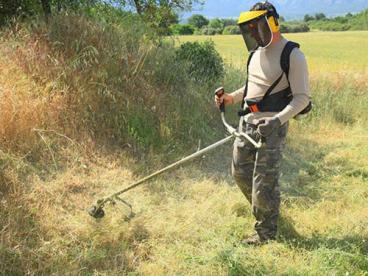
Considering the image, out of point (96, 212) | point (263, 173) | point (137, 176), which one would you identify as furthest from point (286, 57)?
point (137, 176)

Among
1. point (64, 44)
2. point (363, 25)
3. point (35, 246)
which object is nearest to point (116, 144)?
point (64, 44)

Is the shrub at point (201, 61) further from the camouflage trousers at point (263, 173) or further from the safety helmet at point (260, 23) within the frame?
the safety helmet at point (260, 23)

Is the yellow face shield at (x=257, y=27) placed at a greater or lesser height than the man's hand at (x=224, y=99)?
greater

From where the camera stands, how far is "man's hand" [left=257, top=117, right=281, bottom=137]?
332 cm

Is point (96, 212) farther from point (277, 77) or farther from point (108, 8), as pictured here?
point (108, 8)

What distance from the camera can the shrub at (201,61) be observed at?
7.06 m

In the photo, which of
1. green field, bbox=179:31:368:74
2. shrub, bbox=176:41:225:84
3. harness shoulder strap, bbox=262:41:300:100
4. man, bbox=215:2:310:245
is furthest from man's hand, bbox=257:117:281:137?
green field, bbox=179:31:368:74

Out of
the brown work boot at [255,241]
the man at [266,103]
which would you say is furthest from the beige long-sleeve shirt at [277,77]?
the brown work boot at [255,241]

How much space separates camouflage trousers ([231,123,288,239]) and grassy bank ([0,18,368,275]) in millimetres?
222

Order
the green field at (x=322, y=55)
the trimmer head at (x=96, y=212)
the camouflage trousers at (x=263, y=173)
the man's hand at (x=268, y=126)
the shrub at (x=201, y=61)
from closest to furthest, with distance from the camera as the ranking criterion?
the man's hand at (x=268, y=126), the camouflage trousers at (x=263, y=173), the trimmer head at (x=96, y=212), the shrub at (x=201, y=61), the green field at (x=322, y=55)

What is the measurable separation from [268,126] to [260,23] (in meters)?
0.71

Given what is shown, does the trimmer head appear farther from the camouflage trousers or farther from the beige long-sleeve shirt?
the beige long-sleeve shirt

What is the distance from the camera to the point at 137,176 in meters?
5.04

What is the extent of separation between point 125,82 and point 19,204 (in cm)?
232
